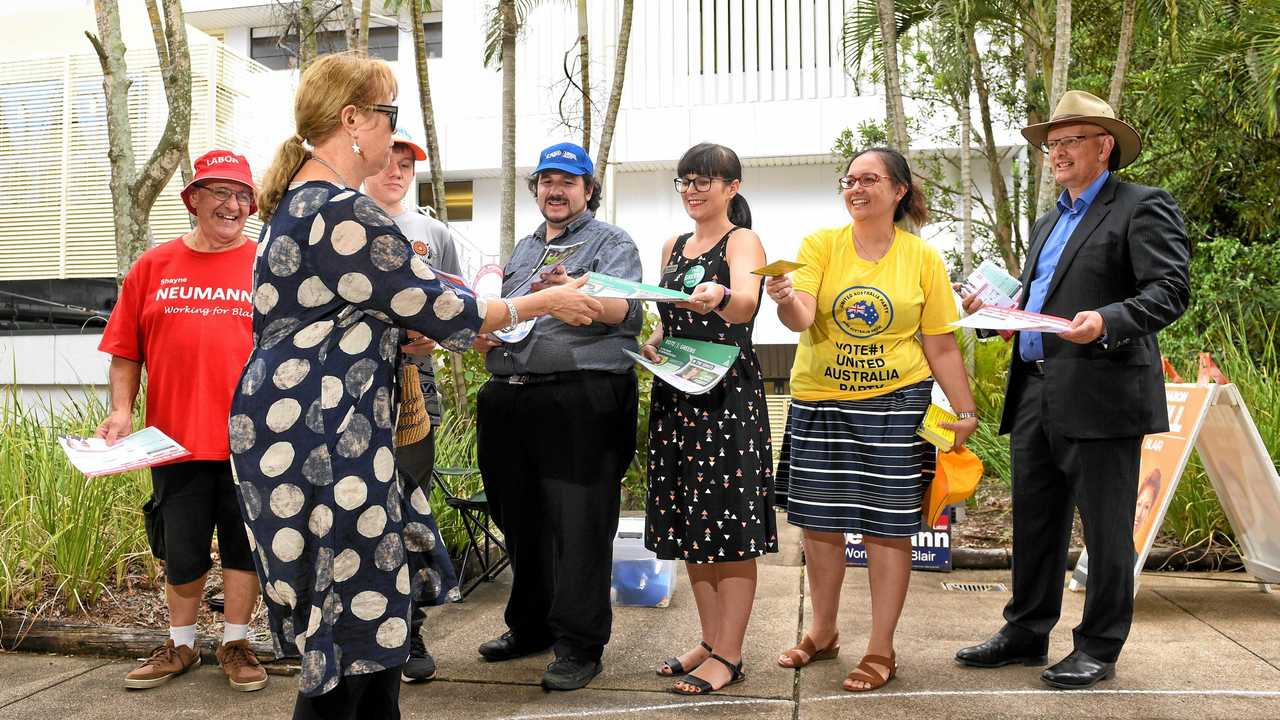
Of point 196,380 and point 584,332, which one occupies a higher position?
point 584,332

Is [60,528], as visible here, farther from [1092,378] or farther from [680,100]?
[680,100]

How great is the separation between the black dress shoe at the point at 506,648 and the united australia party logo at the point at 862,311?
6.32 feet

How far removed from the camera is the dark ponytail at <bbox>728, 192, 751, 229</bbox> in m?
4.14

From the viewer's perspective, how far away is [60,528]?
4926 millimetres

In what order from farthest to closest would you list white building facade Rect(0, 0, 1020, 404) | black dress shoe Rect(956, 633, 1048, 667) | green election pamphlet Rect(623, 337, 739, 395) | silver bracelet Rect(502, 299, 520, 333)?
white building facade Rect(0, 0, 1020, 404) → black dress shoe Rect(956, 633, 1048, 667) → green election pamphlet Rect(623, 337, 739, 395) → silver bracelet Rect(502, 299, 520, 333)

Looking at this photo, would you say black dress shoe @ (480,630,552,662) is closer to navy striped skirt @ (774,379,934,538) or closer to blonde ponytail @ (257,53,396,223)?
navy striped skirt @ (774,379,934,538)

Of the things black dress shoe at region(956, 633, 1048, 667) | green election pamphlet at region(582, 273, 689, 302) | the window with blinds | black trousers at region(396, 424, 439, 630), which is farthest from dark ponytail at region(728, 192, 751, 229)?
the window with blinds

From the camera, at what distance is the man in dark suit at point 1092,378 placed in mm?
3820

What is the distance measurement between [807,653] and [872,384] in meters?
1.16

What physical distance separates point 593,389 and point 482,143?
1740 centimetres

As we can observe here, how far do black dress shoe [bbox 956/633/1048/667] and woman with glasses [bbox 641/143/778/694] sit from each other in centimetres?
95

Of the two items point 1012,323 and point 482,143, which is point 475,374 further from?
point 482,143

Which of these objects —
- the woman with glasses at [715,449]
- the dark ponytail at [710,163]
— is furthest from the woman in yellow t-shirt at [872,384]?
the dark ponytail at [710,163]

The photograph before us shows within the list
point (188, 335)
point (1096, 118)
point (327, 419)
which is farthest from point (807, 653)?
point (188, 335)
